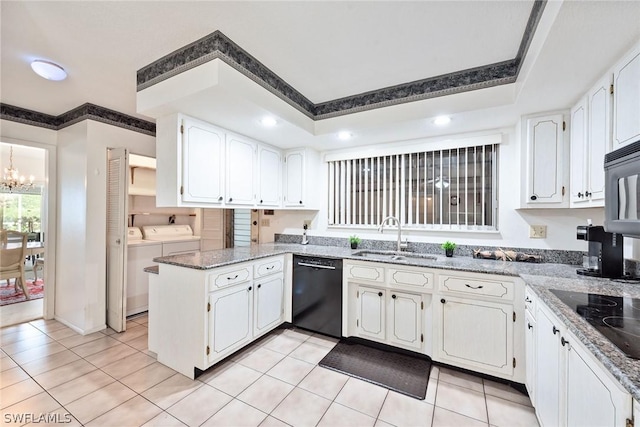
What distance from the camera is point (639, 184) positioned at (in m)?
1.19

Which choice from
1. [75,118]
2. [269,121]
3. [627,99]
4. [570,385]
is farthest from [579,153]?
[75,118]

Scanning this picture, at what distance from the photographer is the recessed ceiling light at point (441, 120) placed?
2350mm

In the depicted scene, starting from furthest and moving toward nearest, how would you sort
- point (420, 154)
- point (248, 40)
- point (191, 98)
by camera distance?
point (420, 154) → point (191, 98) → point (248, 40)

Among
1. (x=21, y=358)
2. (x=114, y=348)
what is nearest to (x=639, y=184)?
(x=114, y=348)

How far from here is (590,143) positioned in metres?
1.84

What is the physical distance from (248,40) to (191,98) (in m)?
0.59

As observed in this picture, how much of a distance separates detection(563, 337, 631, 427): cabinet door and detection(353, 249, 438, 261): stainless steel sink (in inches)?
61.6

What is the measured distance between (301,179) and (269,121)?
3.49 ft

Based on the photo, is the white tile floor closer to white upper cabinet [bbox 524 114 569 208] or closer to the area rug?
white upper cabinet [bbox 524 114 569 208]

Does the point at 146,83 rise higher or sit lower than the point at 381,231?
higher

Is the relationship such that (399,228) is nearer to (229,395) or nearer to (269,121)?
(269,121)

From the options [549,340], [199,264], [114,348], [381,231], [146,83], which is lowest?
[114,348]

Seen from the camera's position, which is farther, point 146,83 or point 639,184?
point 146,83

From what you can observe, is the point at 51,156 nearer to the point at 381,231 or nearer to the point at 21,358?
the point at 21,358
